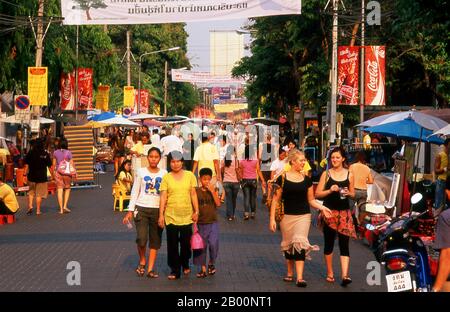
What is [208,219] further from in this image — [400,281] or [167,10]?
[167,10]

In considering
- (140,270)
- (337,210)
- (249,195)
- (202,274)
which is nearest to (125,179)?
(249,195)

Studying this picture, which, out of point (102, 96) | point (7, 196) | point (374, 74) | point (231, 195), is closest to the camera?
point (7, 196)

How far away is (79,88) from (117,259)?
3087cm

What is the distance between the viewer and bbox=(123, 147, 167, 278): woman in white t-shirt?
12594 mm

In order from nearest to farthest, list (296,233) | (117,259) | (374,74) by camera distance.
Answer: (296,233) → (117,259) → (374,74)

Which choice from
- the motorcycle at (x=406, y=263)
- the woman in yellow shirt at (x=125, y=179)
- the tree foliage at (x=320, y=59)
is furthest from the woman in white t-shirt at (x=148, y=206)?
the tree foliage at (x=320, y=59)

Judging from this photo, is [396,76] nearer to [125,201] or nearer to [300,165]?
[125,201]

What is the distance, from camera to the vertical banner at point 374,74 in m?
33.0

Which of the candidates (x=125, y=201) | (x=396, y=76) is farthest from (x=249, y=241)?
(x=396, y=76)

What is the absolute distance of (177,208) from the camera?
12.4 m

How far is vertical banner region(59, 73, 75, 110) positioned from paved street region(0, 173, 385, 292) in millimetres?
21956

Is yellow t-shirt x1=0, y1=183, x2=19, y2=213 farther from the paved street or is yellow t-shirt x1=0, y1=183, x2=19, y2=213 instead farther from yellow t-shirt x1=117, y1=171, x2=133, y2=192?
yellow t-shirt x1=117, y1=171, x2=133, y2=192

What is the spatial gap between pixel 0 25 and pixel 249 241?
58.2ft

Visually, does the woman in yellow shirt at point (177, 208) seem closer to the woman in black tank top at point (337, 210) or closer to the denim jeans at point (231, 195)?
the woman in black tank top at point (337, 210)
